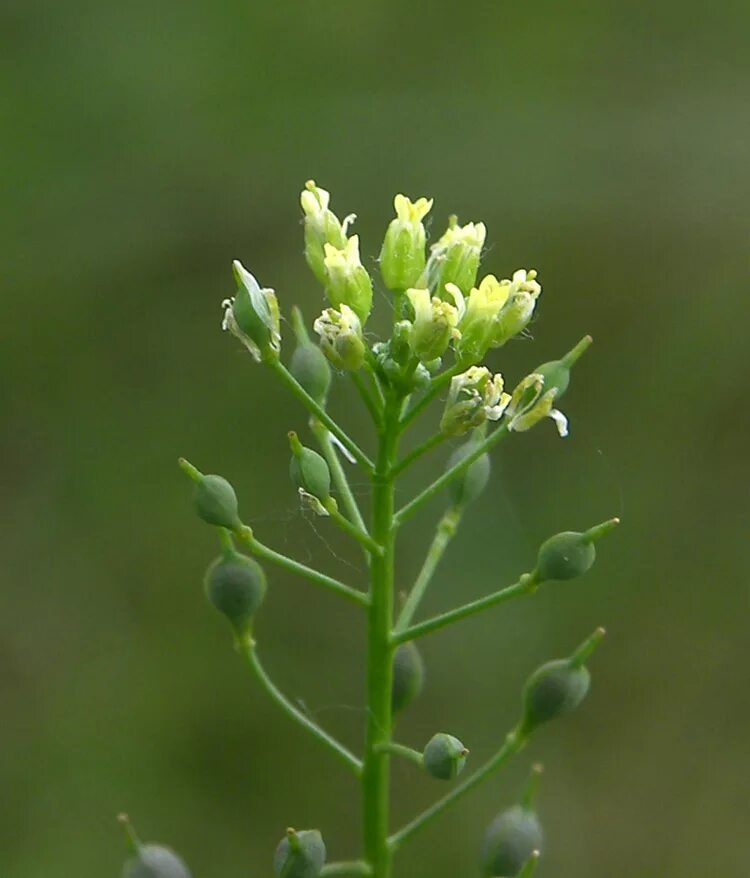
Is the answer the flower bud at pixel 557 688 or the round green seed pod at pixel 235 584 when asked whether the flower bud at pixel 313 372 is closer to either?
the round green seed pod at pixel 235 584

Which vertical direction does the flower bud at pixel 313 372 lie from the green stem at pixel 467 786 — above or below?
above

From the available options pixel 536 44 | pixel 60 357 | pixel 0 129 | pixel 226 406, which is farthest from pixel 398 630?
pixel 536 44

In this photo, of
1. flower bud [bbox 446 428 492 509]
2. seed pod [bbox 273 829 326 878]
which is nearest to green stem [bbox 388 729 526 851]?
seed pod [bbox 273 829 326 878]

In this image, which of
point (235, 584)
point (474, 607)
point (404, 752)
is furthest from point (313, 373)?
point (404, 752)

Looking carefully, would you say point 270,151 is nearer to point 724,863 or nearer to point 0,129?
point 0,129

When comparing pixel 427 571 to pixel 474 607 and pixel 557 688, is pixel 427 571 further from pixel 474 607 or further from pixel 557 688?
pixel 557 688

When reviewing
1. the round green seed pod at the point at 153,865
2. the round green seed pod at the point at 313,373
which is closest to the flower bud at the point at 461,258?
the round green seed pod at the point at 313,373
